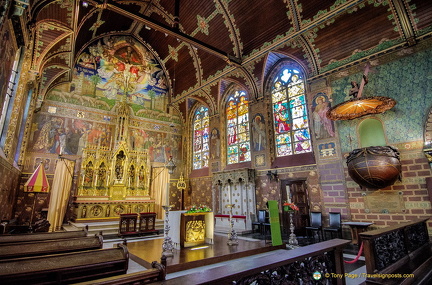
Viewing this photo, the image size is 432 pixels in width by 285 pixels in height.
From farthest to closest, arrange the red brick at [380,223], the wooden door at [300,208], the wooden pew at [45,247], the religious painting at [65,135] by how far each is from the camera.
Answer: the religious painting at [65,135], the wooden door at [300,208], the red brick at [380,223], the wooden pew at [45,247]

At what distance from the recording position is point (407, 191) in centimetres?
673

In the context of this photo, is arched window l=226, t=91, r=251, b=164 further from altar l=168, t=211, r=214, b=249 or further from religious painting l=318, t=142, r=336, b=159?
altar l=168, t=211, r=214, b=249

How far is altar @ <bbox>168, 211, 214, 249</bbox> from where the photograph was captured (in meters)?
6.28

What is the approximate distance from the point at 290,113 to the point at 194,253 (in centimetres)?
729

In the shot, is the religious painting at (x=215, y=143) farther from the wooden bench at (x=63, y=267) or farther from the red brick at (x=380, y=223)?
the wooden bench at (x=63, y=267)

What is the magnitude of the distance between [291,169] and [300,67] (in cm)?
458

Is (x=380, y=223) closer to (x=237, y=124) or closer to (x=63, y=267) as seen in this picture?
(x=237, y=124)

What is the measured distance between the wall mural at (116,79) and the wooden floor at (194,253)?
8964mm

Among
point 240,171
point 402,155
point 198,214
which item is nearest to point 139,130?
point 240,171

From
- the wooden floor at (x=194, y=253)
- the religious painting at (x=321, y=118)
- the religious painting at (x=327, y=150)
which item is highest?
the religious painting at (x=321, y=118)

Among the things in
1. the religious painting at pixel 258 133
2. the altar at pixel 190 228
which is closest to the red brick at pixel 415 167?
the religious painting at pixel 258 133

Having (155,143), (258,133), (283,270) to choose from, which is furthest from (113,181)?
(283,270)

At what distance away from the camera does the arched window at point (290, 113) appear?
32.1 feet

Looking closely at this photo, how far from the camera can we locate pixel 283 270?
217 centimetres
